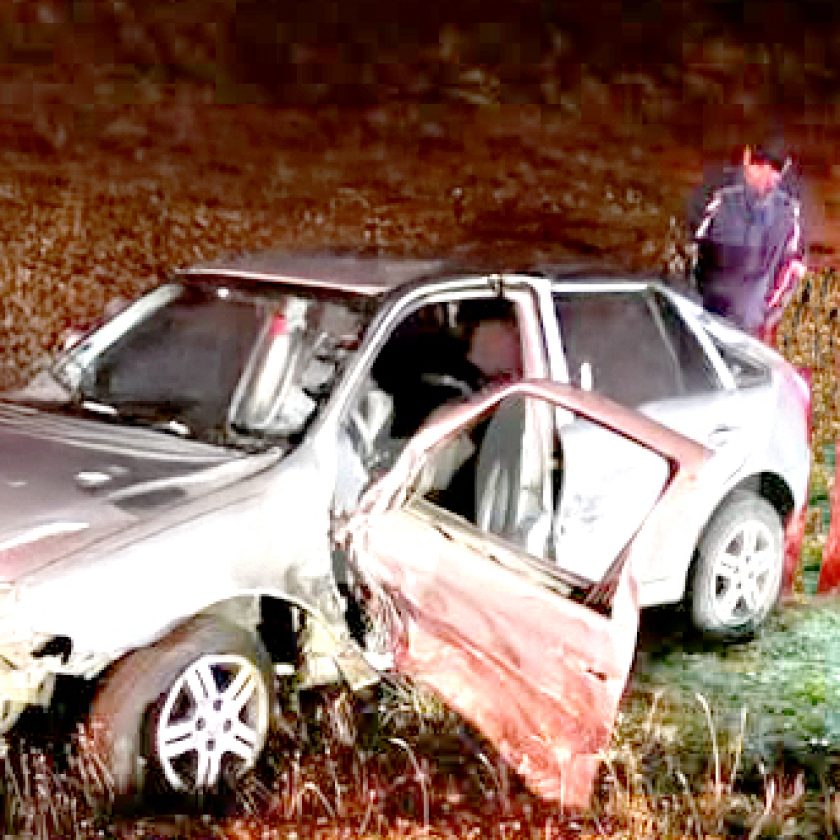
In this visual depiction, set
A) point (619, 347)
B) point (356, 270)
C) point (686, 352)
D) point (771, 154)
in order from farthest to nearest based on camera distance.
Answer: point (771, 154)
point (686, 352)
point (619, 347)
point (356, 270)

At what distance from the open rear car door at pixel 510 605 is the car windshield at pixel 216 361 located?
0.38 m

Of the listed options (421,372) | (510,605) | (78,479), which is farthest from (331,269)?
(510,605)

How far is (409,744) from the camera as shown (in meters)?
4.75

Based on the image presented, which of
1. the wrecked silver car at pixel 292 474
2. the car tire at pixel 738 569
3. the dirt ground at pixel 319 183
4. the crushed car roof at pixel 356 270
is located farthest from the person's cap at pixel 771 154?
the car tire at pixel 738 569

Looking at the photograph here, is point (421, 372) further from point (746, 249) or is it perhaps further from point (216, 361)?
point (746, 249)

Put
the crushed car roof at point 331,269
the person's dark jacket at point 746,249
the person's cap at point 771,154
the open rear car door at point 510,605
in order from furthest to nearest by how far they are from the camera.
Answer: the person's cap at point 771,154
the person's dark jacket at point 746,249
the crushed car roof at point 331,269
the open rear car door at point 510,605

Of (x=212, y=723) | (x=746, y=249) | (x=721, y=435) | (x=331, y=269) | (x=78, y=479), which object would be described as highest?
(x=746, y=249)

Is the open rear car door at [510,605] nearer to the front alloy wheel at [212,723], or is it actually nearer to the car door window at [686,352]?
the front alloy wheel at [212,723]

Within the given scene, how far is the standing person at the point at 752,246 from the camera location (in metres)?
5.59

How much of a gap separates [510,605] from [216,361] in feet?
4.04

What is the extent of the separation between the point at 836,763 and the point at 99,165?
4645 mm

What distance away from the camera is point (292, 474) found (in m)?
4.45

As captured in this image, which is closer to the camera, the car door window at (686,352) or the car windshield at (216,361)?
the car windshield at (216,361)

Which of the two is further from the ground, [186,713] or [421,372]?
[421,372]
